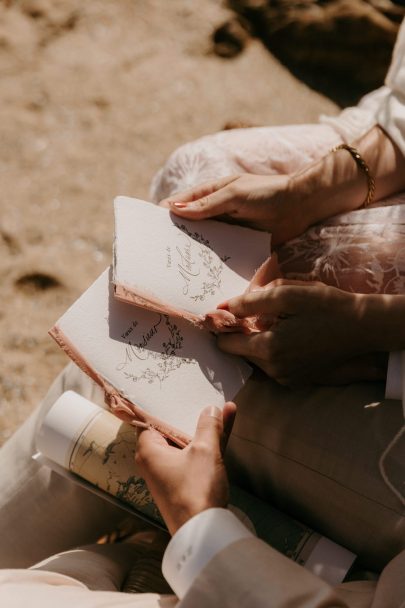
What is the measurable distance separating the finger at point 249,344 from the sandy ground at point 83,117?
0.76 metres

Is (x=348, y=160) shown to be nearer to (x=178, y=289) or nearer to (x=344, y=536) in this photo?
(x=178, y=289)

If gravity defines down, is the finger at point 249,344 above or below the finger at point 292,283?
below

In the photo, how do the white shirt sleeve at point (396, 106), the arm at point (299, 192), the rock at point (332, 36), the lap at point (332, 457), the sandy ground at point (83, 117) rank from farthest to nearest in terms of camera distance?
the rock at point (332, 36)
the sandy ground at point (83, 117)
the white shirt sleeve at point (396, 106)
the arm at point (299, 192)
the lap at point (332, 457)

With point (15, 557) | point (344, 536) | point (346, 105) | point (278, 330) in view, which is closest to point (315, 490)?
point (344, 536)

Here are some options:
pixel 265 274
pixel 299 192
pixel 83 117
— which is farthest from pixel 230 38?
pixel 265 274

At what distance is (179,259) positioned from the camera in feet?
2.89

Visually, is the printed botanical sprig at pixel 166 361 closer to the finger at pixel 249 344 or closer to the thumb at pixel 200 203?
the finger at pixel 249 344

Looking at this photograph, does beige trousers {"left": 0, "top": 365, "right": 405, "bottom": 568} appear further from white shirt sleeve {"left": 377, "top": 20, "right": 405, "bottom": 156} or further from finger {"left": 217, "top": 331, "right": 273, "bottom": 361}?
white shirt sleeve {"left": 377, "top": 20, "right": 405, "bottom": 156}

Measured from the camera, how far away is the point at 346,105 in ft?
6.85

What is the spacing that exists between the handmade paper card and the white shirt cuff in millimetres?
140

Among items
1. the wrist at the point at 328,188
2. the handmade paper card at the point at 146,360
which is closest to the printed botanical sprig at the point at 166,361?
the handmade paper card at the point at 146,360

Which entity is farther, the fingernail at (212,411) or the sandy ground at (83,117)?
the sandy ground at (83,117)

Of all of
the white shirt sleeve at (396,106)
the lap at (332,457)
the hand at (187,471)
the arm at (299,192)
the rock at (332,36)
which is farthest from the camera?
the rock at (332,36)

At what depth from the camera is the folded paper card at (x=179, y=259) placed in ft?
2.71
